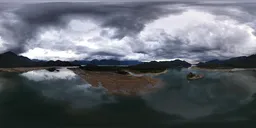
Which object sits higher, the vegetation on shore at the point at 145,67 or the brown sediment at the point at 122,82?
the vegetation on shore at the point at 145,67

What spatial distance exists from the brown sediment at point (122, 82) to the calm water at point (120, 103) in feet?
0.18

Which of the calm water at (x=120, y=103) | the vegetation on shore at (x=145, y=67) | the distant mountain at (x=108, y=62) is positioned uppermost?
the distant mountain at (x=108, y=62)

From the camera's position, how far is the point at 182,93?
11.1ft

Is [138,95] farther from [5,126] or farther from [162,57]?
[5,126]

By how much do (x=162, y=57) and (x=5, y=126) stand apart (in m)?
1.78

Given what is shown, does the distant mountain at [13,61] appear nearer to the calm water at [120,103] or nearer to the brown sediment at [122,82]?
the calm water at [120,103]

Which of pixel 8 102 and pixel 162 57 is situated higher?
pixel 162 57

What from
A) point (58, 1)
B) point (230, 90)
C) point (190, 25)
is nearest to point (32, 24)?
point (58, 1)

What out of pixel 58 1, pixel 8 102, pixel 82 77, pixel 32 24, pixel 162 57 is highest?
pixel 58 1

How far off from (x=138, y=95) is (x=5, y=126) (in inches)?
55.3

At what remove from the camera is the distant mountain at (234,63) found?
133 inches

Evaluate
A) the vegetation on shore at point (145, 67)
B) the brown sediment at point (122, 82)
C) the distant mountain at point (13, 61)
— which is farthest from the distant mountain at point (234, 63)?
the distant mountain at point (13, 61)

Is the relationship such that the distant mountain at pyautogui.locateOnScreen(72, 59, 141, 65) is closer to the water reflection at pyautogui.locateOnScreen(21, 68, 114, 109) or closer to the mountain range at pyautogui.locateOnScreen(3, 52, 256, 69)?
the mountain range at pyautogui.locateOnScreen(3, 52, 256, 69)

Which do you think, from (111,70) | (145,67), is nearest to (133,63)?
(145,67)
